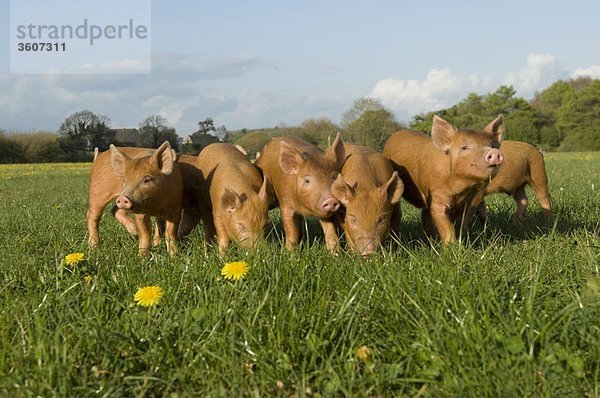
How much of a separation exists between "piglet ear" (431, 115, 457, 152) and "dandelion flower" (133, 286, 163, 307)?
3.06 meters

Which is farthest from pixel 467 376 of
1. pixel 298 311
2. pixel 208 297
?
pixel 208 297

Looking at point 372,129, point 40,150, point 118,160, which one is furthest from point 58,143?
point 118,160

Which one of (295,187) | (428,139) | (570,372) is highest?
(428,139)

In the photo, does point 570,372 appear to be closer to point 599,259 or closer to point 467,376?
point 467,376

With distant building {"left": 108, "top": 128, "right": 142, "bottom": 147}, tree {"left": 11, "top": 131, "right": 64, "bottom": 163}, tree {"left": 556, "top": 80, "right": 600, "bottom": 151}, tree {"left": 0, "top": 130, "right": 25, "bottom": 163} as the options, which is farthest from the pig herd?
tree {"left": 556, "top": 80, "right": 600, "bottom": 151}

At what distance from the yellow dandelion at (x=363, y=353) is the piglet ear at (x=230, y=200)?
2857mm

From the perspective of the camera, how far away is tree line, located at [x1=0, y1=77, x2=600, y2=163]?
39.9m

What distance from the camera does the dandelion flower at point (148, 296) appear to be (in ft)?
11.1

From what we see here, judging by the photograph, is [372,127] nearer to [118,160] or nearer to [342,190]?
[118,160]

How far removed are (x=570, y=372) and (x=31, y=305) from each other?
2994mm

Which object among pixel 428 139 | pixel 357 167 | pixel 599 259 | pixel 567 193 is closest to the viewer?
pixel 599 259

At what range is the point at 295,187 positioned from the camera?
556cm

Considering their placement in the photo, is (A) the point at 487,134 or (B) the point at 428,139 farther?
(B) the point at 428,139

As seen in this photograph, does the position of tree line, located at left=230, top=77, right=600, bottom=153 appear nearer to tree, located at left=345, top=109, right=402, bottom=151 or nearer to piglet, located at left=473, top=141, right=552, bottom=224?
tree, located at left=345, top=109, right=402, bottom=151
